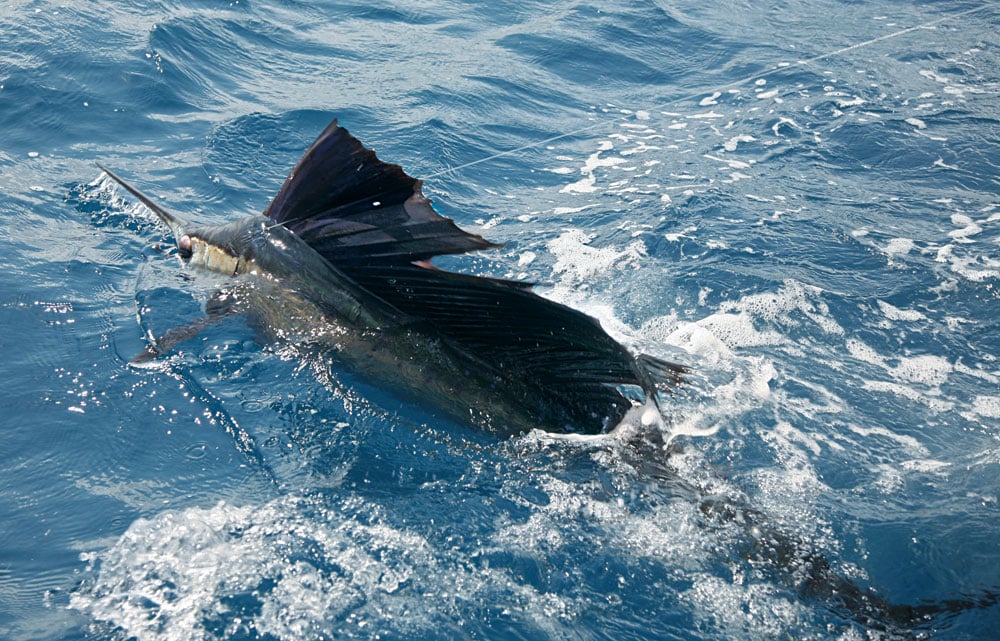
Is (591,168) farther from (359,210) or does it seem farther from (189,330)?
(189,330)

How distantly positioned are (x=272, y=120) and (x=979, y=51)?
914cm

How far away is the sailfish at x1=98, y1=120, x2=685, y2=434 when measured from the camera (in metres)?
3.77

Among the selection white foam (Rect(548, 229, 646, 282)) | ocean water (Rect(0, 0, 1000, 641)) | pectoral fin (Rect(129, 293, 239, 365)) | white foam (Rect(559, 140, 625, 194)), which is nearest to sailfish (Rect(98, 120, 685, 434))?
ocean water (Rect(0, 0, 1000, 641))

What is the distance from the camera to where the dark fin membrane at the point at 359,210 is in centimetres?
390

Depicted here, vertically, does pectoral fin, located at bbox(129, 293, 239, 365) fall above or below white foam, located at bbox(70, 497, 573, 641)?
above

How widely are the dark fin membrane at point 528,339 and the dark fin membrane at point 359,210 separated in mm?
121

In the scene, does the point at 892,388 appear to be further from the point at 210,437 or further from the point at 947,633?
the point at 210,437

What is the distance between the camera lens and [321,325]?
416cm

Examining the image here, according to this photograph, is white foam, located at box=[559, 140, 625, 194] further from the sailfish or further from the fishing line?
the sailfish

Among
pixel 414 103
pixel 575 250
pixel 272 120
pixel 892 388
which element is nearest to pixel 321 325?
pixel 575 250

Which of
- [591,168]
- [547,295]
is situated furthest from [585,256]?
[591,168]

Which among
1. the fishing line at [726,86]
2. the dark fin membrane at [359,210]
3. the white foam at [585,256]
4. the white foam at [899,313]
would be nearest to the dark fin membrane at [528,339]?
the dark fin membrane at [359,210]

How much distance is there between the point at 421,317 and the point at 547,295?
1958 millimetres

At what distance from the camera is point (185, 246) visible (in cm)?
Result: 487
